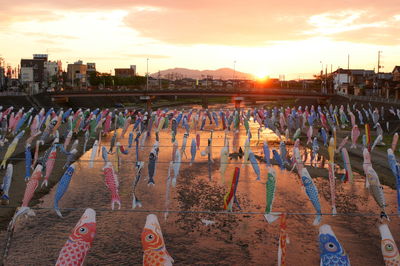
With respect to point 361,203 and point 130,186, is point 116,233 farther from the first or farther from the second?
point 361,203

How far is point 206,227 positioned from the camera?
62.7 ft

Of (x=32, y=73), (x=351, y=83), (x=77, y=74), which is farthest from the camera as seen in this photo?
(x=77, y=74)

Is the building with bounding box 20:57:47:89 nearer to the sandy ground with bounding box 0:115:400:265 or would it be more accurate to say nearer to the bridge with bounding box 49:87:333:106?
the bridge with bounding box 49:87:333:106

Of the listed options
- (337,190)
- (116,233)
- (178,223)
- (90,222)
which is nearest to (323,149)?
(337,190)

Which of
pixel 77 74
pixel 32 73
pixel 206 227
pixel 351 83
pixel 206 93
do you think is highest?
pixel 77 74

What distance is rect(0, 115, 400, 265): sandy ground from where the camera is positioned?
16141 mm

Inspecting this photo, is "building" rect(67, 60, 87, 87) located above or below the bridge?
above

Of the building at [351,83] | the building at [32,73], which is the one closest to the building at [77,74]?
the building at [32,73]

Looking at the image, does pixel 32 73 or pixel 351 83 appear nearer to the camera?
pixel 32 73

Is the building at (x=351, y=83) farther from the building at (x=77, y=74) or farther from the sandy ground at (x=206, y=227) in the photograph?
the building at (x=77, y=74)

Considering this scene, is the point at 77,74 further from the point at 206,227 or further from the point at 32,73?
the point at 206,227

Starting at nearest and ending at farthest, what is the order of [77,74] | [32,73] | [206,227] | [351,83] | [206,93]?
[206,227] → [206,93] → [32,73] → [351,83] → [77,74]

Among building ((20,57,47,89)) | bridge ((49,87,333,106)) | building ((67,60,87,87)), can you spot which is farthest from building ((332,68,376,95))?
building ((67,60,87,87))

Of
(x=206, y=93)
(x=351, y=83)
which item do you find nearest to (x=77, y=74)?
(x=206, y=93)
